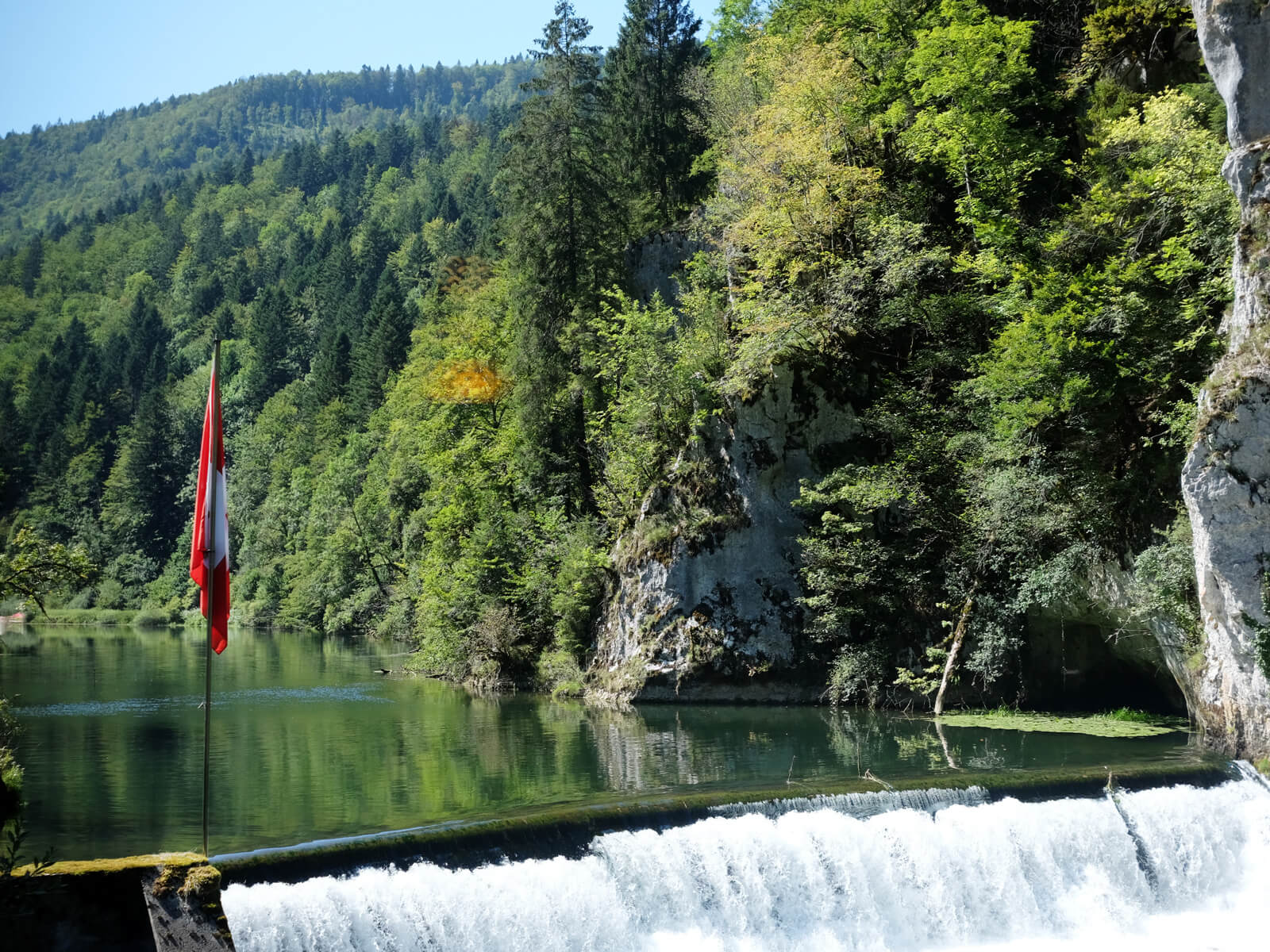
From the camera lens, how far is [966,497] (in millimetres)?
24109

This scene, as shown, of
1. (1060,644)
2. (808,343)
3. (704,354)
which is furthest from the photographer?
(704,354)

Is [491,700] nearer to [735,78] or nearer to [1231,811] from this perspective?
[1231,811]

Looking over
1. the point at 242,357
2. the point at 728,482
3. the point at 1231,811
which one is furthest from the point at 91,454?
the point at 1231,811

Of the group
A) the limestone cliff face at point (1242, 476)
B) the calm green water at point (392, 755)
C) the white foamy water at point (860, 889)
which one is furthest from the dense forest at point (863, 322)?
the white foamy water at point (860, 889)

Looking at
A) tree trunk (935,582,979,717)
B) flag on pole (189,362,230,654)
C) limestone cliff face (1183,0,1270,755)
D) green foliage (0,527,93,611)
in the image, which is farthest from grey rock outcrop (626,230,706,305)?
flag on pole (189,362,230,654)

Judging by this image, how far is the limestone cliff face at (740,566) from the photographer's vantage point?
26109 millimetres

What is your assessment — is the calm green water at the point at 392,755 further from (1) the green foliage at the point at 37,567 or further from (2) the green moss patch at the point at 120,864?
(1) the green foliage at the point at 37,567

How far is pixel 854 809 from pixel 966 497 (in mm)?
11102

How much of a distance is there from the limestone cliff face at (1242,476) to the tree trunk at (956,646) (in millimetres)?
5438

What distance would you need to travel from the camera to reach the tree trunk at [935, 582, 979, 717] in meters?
23.6

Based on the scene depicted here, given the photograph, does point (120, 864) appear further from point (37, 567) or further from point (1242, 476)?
point (1242, 476)

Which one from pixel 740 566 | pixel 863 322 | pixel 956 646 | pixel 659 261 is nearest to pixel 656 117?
pixel 659 261

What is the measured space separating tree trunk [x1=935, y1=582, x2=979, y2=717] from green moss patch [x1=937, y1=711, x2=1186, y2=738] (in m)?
0.42

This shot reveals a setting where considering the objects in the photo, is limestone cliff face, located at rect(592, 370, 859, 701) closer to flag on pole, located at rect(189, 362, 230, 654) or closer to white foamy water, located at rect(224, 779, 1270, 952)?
white foamy water, located at rect(224, 779, 1270, 952)
